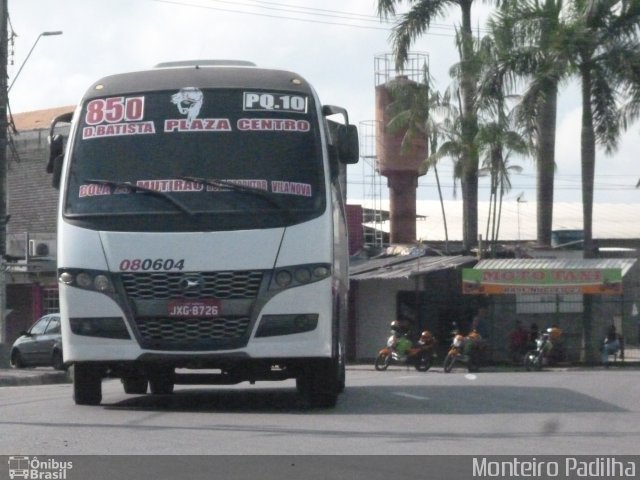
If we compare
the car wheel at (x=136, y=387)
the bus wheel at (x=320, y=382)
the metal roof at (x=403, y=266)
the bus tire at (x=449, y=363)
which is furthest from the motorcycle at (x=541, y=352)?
the bus wheel at (x=320, y=382)

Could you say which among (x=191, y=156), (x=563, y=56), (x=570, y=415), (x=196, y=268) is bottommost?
(x=570, y=415)

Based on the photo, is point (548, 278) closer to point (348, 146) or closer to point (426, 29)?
point (426, 29)

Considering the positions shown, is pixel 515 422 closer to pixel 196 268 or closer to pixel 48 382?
pixel 196 268

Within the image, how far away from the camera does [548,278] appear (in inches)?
1275

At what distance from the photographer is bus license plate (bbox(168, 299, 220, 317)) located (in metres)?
11.0

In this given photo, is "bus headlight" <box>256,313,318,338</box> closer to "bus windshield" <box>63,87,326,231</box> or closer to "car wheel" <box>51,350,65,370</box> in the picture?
"bus windshield" <box>63,87,326,231</box>

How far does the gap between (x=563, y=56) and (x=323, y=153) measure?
21369 millimetres

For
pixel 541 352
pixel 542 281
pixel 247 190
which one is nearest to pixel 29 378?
pixel 247 190

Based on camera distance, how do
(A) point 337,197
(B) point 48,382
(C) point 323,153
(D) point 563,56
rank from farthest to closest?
1. (D) point 563,56
2. (B) point 48,382
3. (A) point 337,197
4. (C) point 323,153

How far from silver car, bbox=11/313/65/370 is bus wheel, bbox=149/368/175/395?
1564cm

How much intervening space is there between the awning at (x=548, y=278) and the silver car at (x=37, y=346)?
1097 centimetres

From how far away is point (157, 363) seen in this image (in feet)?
36.9
